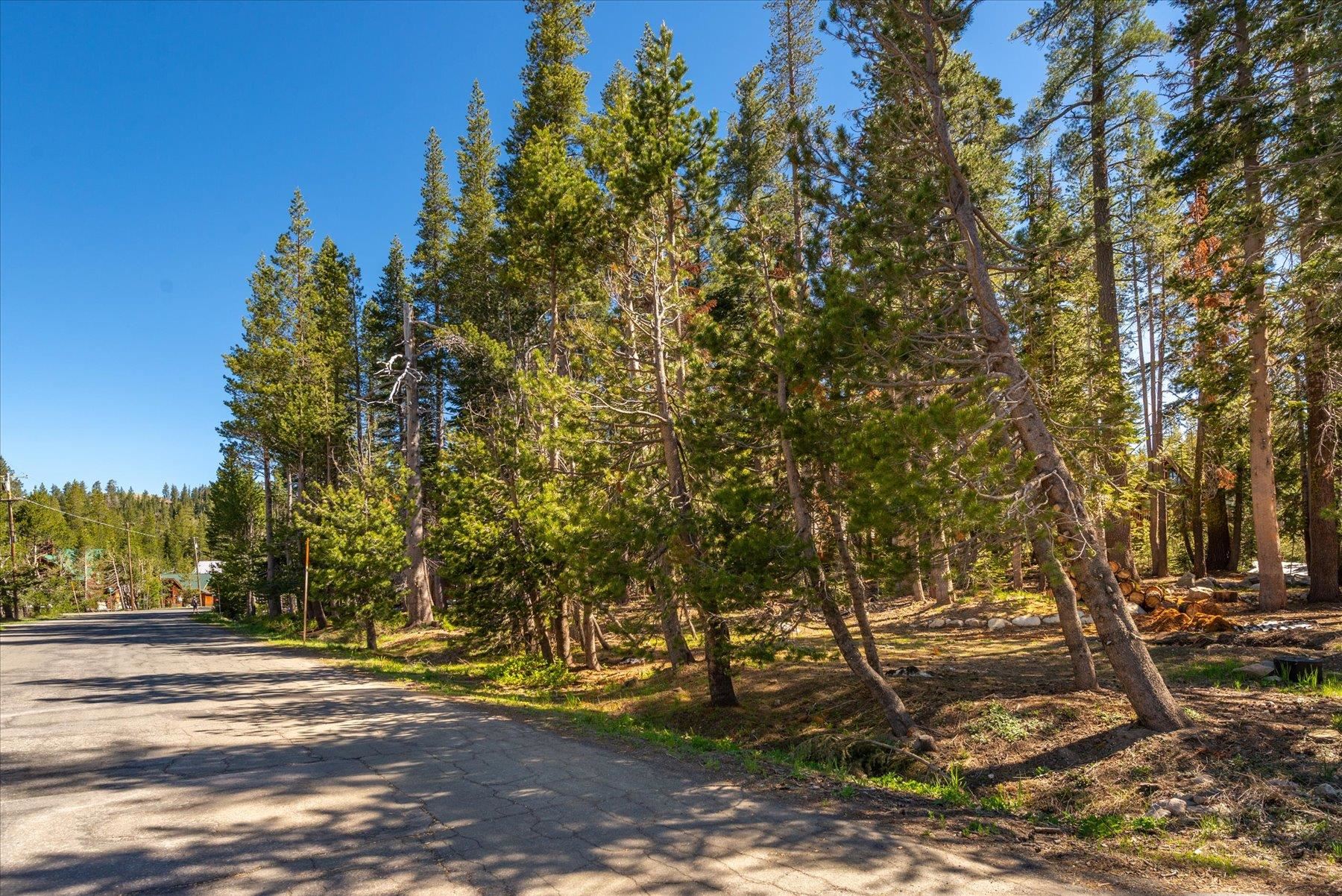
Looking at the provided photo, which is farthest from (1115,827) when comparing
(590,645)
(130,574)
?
(130,574)

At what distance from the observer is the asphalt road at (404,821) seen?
156 inches

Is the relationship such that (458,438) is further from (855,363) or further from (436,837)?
(436,837)

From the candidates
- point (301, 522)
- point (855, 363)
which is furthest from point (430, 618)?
point (855, 363)

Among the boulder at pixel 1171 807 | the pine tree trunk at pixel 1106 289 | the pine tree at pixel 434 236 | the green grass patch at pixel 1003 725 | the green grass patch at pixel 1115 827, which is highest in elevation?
the pine tree at pixel 434 236

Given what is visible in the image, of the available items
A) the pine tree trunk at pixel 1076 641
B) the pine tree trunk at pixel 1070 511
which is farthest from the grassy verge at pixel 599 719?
the pine tree trunk at pixel 1076 641

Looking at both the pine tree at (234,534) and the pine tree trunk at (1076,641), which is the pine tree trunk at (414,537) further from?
the pine tree trunk at (1076,641)

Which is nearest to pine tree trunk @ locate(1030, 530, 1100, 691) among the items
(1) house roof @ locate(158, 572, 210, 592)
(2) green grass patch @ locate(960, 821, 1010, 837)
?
(2) green grass patch @ locate(960, 821, 1010, 837)

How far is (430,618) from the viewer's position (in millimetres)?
25141

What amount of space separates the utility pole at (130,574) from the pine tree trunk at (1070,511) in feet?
329

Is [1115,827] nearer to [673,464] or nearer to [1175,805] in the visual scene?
[1175,805]

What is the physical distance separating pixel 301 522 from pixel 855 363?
19.9m

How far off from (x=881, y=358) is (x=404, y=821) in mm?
6292

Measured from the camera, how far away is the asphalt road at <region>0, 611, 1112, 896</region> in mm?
3963

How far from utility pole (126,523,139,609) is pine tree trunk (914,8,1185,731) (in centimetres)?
10031
